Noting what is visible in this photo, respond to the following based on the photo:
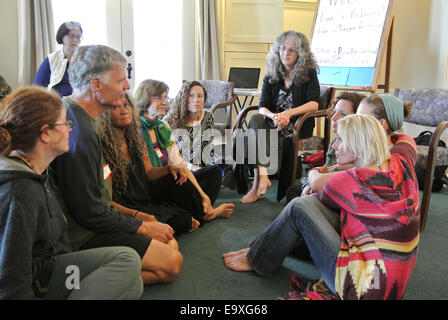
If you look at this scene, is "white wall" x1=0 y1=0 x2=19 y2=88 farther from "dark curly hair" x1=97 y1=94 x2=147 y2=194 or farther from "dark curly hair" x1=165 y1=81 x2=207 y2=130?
"dark curly hair" x1=97 y1=94 x2=147 y2=194

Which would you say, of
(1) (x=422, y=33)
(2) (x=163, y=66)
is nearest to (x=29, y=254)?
(2) (x=163, y=66)

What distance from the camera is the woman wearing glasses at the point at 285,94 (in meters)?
2.96

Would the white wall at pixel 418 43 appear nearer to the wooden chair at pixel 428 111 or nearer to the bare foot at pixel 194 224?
the wooden chair at pixel 428 111

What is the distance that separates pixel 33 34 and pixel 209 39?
187cm

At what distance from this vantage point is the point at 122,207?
1.99m

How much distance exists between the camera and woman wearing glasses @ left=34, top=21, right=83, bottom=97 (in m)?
3.36

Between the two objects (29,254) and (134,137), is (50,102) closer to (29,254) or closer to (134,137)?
(29,254)

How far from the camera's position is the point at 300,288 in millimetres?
1722

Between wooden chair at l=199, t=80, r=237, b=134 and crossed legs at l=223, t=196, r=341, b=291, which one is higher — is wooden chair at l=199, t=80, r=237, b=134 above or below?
above

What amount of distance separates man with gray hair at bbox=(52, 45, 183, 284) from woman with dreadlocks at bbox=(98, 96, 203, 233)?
270mm

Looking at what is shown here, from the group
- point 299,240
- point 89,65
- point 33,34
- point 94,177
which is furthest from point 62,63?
point 299,240

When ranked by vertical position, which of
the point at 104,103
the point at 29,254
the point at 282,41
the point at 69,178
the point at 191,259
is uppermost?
the point at 282,41

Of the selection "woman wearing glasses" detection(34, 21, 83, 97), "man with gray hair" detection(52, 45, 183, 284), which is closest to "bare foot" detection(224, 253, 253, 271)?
"man with gray hair" detection(52, 45, 183, 284)
